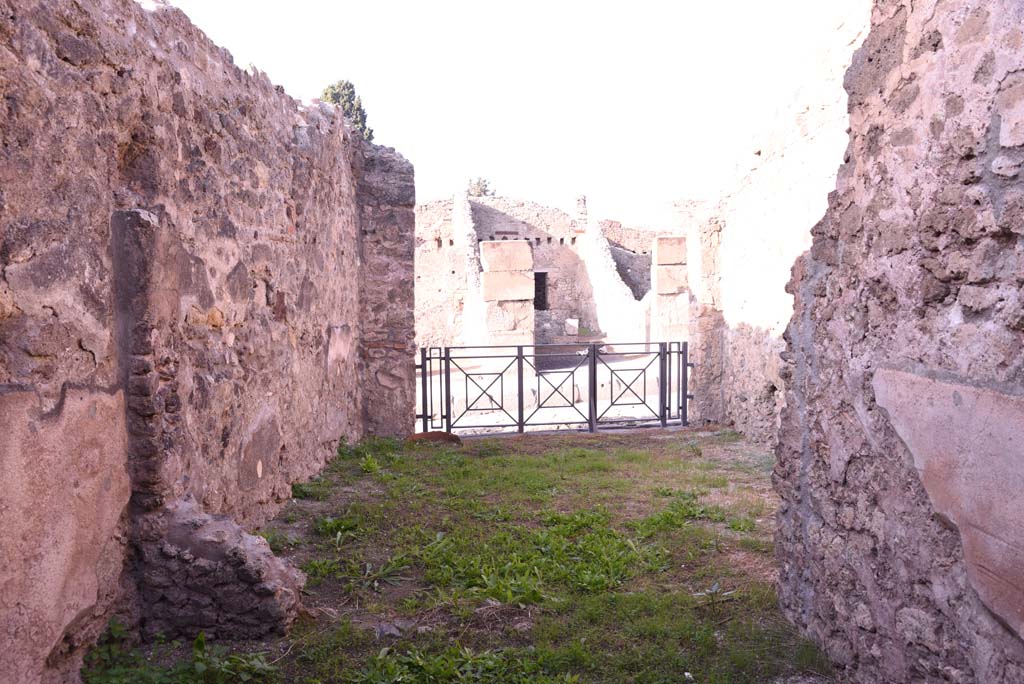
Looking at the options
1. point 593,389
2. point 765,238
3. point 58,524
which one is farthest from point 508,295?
point 58,524

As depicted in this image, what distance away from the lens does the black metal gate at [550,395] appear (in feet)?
26.5

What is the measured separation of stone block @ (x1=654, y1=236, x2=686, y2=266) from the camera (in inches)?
424

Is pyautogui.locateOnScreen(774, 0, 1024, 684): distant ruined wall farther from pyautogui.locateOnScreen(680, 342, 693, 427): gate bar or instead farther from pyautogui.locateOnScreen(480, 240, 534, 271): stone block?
pyautogui.locateOnScreen(480, 240, 534, 271): stone block

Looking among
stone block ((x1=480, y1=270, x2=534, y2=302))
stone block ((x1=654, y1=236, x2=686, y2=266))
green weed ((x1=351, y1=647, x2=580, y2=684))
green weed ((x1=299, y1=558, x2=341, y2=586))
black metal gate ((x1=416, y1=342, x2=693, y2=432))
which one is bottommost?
green weed ((x1=351, y1=647, x2=580, y2=684))

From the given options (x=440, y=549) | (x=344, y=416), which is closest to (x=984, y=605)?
(x=440, y=549)

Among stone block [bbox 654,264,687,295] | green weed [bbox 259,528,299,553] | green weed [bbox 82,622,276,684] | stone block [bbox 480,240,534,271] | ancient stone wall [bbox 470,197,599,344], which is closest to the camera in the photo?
green weed [bbox 82,622,276,684]

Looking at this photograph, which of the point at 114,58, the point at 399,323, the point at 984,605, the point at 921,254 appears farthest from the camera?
the point at 399,323

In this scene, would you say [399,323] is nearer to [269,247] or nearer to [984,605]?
[269,247]

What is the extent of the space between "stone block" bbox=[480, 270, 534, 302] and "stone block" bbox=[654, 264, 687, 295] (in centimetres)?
193

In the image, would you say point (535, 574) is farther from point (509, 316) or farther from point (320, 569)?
point (509, 316)

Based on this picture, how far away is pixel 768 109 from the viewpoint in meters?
6.83

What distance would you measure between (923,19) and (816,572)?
6.55ft

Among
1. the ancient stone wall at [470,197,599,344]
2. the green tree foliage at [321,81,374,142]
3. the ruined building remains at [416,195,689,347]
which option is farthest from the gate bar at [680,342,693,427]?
the green tree foliage at [321,81,374,142]

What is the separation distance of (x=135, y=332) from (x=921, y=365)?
275 centimetres
